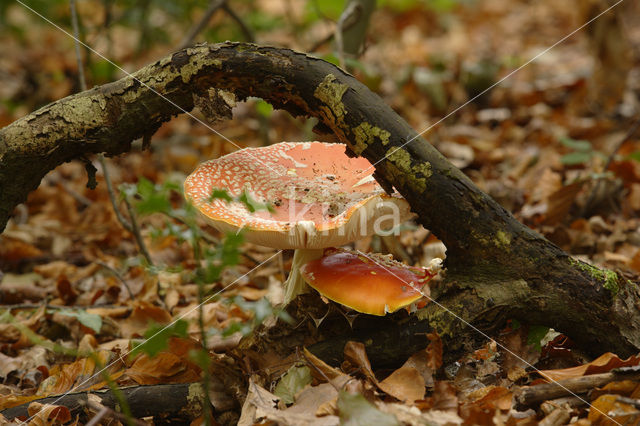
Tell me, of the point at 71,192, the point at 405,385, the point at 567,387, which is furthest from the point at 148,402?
the point at 71,192

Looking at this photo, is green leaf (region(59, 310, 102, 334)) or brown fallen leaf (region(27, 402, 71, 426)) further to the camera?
green leaf (region(59, 310, 102, 334))

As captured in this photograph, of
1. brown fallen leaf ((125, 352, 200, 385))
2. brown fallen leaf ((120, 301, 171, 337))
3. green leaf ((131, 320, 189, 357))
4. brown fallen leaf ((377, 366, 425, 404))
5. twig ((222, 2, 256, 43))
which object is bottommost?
brown fallen leaf ((120, 301, 171, 337))

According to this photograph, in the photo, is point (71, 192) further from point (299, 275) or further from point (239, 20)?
point (299, 275)

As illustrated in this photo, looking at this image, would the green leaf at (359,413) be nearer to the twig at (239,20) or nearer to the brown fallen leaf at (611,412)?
the brown fallen leaf at (611,412)

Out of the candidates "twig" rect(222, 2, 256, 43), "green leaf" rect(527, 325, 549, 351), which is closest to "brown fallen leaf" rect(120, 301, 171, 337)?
"green leaf" rect(527, 325, 549, 351)

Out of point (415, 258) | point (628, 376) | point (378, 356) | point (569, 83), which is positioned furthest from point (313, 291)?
point (569, 83)

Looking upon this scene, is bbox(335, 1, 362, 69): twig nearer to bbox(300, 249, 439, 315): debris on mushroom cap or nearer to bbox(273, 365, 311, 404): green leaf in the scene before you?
bbox(300, 249, 439, 315): debris on mushroom cap

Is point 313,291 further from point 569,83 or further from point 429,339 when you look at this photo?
point 569,83
